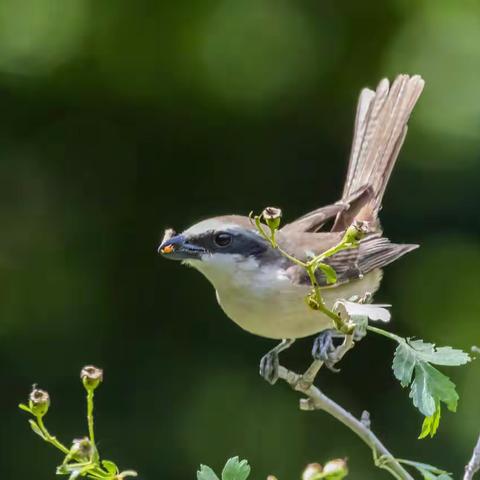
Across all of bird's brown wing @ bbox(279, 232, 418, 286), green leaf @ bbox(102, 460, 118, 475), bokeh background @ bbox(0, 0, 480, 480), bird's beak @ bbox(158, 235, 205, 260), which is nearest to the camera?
green leaf @ bbox(102, 460, 118, 475)

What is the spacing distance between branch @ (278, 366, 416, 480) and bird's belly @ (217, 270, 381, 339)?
14 centimetres

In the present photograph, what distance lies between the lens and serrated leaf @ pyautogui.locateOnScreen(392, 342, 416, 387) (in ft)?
5.62

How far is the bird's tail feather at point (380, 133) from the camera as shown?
11.3 ft

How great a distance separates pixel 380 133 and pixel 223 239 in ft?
3.11

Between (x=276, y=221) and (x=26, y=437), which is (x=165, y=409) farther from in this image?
(x=276, y=221)

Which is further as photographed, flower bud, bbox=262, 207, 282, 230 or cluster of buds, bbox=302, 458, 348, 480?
flower bud, bbox=262, 207, 282, 230

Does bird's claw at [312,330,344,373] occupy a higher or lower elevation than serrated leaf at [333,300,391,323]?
lower

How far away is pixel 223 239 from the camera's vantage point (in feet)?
8.98

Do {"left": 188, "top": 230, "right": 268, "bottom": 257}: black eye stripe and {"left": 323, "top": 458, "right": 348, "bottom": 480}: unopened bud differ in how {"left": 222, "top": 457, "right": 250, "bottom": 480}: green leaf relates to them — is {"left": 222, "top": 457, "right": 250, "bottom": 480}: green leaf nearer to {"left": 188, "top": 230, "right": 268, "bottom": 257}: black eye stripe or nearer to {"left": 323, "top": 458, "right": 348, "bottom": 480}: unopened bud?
{"left": 323, "top": 458, "right": 348, "bottom": 480}: unopened bud

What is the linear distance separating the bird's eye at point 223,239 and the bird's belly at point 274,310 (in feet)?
0.33

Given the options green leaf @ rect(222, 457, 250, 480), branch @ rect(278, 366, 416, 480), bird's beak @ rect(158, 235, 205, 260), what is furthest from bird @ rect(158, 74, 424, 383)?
green leaf @ rect(222, 457, 250, 480)

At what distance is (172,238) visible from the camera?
261 centimetres

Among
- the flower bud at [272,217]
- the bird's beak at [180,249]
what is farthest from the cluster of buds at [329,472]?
the bird's beak at [180,249]

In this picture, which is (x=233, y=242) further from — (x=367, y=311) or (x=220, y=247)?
(x=367, y=311)
